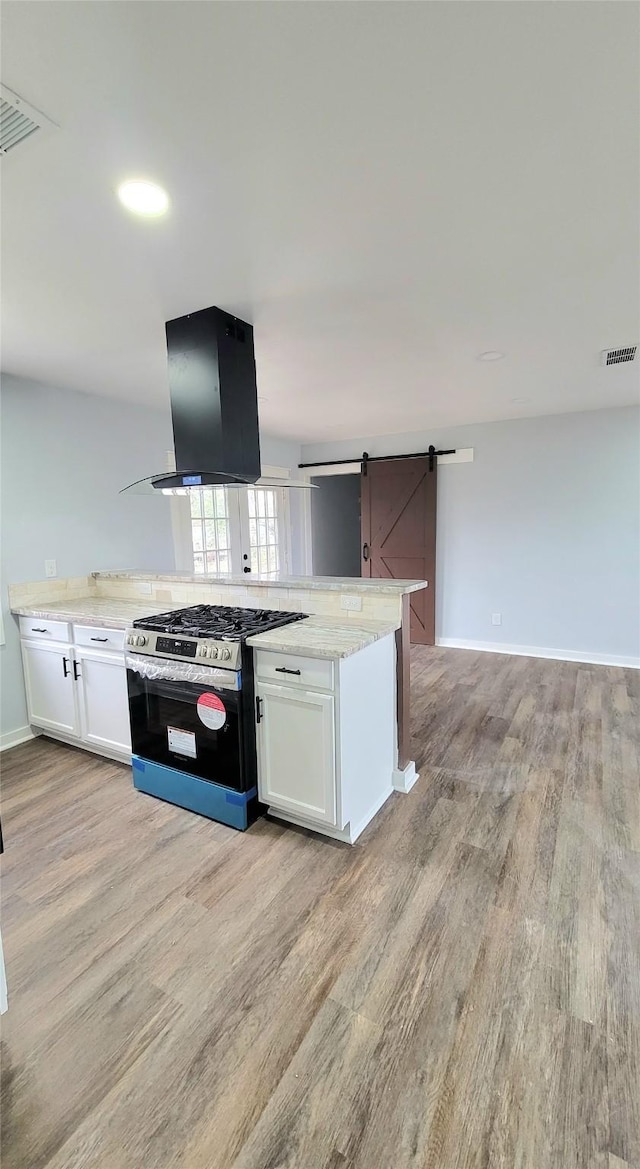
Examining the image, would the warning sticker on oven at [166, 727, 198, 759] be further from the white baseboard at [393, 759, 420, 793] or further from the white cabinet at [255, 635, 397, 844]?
the white baseboard at [393, 759, 420, 793]

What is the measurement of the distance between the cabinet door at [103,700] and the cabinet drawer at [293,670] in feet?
3.24

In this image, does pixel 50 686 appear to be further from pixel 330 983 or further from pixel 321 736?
pixel 330 983

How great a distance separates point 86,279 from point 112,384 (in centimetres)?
151

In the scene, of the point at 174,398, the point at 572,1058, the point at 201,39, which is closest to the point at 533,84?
the point at 201,39

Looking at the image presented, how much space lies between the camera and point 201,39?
96 cm

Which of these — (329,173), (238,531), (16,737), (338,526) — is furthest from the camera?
(338,526)

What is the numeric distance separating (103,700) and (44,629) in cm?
65

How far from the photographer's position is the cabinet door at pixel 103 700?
105 inches

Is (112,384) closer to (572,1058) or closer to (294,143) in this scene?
(294,143)

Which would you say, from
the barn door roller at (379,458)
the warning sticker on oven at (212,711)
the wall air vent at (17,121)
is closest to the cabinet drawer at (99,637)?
the warning sticker on oven at (212,711)

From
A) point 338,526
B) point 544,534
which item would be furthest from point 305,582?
point 338,526

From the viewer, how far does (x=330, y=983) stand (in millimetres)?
1477

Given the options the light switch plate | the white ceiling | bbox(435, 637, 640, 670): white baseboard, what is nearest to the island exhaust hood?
the white ceiling

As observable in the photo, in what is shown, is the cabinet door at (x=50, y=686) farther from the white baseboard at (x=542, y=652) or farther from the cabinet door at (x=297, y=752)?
the white baseboard at (x=542, y=652)
